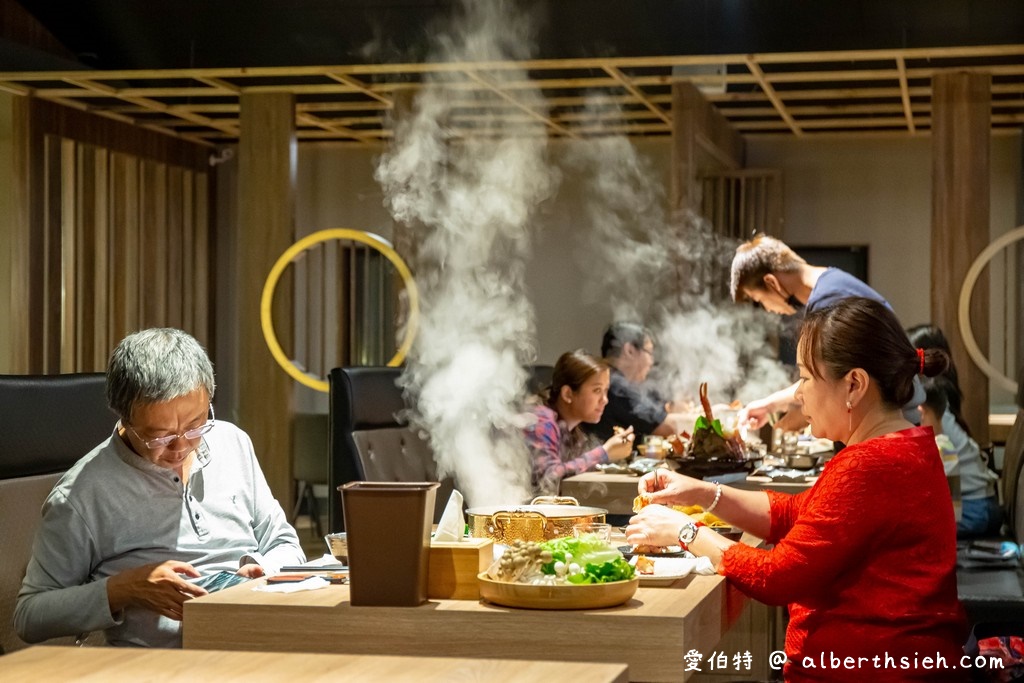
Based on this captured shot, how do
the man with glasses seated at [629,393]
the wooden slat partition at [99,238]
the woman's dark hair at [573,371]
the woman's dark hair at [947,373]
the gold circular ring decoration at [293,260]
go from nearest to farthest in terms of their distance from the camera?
the woman's dark hair at [947,373] → the woman's dark hair at [573,371] → the man with glasses seated at [629,393] → the gold circular ring decoration at [293,260] → the wooden slat partition at [99,238]

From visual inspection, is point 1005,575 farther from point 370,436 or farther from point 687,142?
point 687,142

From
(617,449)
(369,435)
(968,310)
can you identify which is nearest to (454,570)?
(369,435)

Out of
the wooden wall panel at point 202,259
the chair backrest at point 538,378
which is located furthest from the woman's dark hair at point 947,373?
the wooden wall panel at point 202,259

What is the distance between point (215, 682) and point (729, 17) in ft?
15.9

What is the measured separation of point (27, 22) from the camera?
258 inches

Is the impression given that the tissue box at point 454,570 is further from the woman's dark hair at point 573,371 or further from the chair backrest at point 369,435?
the woman's dark hair at point 573,371

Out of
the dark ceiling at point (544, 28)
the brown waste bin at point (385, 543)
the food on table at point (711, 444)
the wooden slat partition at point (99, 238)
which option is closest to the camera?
the brown waste bin at point (385, 543)

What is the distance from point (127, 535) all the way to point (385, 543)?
0.70m

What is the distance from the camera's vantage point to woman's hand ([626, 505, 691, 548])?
2.01 meters

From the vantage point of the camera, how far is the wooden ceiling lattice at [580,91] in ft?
19.3

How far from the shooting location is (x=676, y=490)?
6.89 feet

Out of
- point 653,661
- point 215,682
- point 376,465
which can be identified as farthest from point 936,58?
point 215,682

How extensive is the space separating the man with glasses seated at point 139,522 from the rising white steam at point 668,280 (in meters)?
4.30

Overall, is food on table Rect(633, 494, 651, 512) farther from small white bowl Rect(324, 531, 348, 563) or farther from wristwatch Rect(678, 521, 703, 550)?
small white bowl Rect(324, 531, 348, 563)
